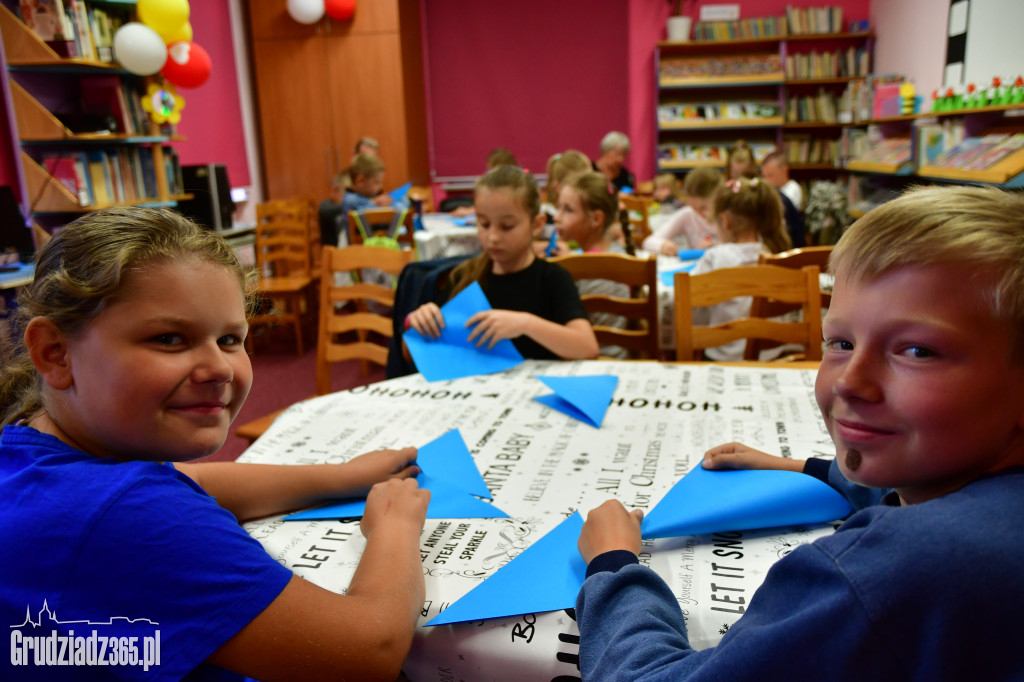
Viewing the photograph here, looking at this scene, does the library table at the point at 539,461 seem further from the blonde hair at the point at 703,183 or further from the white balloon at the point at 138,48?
the white balloon at the point at 138,48

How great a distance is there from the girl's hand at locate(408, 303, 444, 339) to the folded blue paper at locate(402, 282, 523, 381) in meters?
0.01

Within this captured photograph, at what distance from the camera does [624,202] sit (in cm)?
482

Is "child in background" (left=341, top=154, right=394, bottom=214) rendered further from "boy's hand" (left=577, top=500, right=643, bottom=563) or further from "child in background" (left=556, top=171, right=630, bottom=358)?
"boy's hand" (left=577, top=500, right=643, bottom=563)

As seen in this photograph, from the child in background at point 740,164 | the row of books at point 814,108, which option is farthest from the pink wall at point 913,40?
the child in background at point 740,164

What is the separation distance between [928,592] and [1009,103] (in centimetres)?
341

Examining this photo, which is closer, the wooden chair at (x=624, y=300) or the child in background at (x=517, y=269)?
the child in background at (x=517, y=269)

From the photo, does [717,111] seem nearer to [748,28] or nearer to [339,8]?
[748,28]

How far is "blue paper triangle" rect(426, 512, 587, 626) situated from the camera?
0.71m

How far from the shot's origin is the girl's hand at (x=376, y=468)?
3.26ft

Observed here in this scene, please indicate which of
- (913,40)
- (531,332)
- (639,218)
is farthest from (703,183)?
(913,40)

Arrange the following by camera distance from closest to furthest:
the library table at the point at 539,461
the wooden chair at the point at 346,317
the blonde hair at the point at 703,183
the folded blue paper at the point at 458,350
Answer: the library table at the point at 539,461
the folded blue paper at the point at 458,350
the wooden chair at the point at 346,317
the blonde hair at the point at 703,183

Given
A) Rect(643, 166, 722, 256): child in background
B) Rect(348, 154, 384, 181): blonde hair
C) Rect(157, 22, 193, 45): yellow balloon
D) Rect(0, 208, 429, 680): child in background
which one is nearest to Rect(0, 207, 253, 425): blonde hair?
Rect(0, 208, 429, 680): child in background

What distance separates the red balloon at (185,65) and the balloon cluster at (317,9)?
241 cm

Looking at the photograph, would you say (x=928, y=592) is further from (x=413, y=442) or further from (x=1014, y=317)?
(x=413, y=442)
